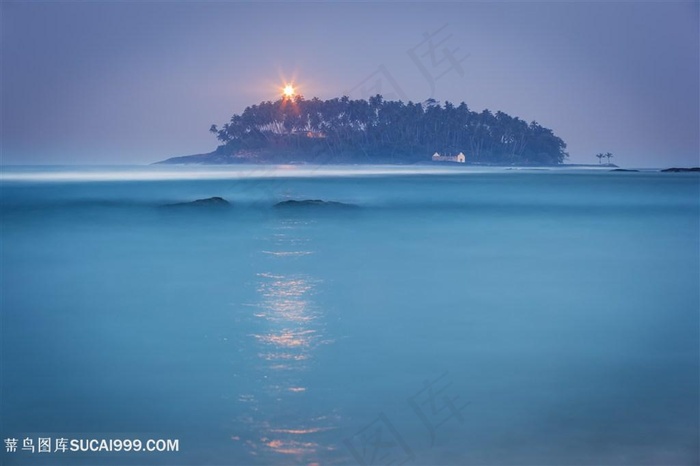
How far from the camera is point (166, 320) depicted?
10461mm

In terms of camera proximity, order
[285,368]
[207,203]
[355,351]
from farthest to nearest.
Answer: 1. [207,203]
2. [355,351]
3. [285,368]

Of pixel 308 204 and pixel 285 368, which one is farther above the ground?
pixel 308 204

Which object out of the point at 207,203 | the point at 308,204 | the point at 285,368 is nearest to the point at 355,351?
the point at 285,368

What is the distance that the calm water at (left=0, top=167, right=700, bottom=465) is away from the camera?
586cm

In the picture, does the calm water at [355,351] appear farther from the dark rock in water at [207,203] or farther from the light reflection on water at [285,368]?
the dark rock in water at [207,203]

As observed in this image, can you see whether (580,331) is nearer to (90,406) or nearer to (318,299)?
(318,299)

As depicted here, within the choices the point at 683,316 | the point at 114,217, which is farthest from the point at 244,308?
the point at 114,217

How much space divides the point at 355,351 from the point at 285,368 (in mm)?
1165

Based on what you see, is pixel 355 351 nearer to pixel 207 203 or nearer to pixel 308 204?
pixel 308 204

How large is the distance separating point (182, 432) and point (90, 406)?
4.09 feet

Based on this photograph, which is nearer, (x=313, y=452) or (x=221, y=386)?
(x=313, y=452)

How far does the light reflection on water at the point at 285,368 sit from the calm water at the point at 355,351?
32 millimetres

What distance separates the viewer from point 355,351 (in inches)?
338

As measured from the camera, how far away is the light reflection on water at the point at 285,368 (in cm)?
571
